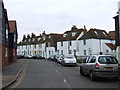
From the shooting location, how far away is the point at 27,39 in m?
92.8

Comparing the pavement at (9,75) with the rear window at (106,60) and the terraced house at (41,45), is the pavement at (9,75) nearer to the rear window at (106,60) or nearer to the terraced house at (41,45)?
the rear window at (106,60)

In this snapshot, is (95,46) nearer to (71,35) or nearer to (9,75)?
(71,35)

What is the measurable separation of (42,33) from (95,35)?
31279mm

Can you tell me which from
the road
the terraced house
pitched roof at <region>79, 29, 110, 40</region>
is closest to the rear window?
the road

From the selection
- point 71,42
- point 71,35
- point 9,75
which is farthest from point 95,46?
point 9,75

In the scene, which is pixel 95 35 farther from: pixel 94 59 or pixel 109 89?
pixel 109 89

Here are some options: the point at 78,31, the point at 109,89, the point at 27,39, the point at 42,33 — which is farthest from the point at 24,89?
the point at 27,39

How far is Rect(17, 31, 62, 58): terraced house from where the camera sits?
7118 centimetres

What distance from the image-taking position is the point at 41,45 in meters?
76.7

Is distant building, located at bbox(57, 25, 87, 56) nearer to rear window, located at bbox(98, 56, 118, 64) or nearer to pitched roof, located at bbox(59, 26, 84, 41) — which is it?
pitched roof, located at bbox(59, 26, 84, 41)

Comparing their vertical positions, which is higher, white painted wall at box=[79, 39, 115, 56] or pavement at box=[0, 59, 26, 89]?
white painted wall at box=[79, 39, 115, 56]

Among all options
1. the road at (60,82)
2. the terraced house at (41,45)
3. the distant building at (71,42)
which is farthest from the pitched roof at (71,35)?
the road at (60,82)

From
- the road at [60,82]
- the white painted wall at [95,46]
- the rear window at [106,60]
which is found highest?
the white painted wall at [95,46]

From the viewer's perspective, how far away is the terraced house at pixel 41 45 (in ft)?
234
